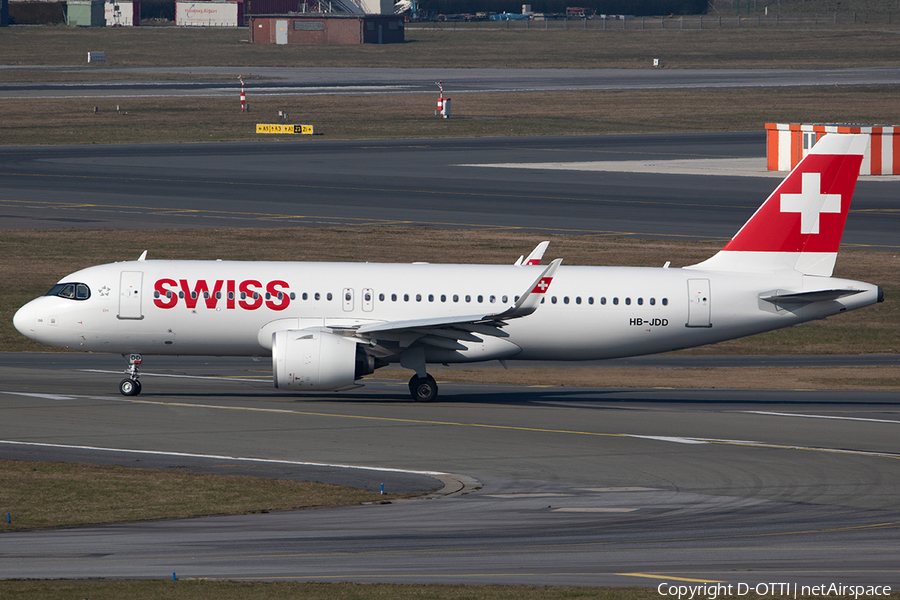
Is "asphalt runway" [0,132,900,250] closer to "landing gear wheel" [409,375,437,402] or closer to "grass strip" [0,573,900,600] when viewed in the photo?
"landing gear wheel" [409,375,437,402]

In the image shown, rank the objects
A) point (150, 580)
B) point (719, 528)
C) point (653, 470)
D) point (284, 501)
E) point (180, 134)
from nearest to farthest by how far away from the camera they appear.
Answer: point (150, 580), point (719, 528), point (284, 501), point (653, 470), point (180, 134)

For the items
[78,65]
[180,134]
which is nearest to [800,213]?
[180,134]

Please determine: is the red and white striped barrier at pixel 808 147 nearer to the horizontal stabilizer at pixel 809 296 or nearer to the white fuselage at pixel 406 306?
the horizontal stabilizer at pixel 809 296

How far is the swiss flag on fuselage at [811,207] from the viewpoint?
37000 millimetres

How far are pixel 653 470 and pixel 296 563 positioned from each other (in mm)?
10681

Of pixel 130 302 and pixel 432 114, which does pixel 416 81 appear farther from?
pixel 130 302

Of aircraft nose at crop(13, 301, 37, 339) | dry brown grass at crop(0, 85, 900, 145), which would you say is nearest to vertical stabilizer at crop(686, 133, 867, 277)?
aircraft nose at crop(13, 301, 37, 339)

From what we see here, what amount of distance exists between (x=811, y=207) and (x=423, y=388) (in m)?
12.9

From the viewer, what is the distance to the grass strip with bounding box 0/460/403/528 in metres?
23.4

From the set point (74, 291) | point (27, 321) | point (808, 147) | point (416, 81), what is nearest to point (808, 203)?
point (74, 291)

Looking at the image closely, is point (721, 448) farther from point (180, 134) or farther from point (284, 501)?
point (180, 134)

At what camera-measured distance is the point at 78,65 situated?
185000mm

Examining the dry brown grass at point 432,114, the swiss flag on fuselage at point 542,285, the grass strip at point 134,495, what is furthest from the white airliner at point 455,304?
the dry brown grass at point 432,114

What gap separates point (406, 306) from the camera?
1417 inches
